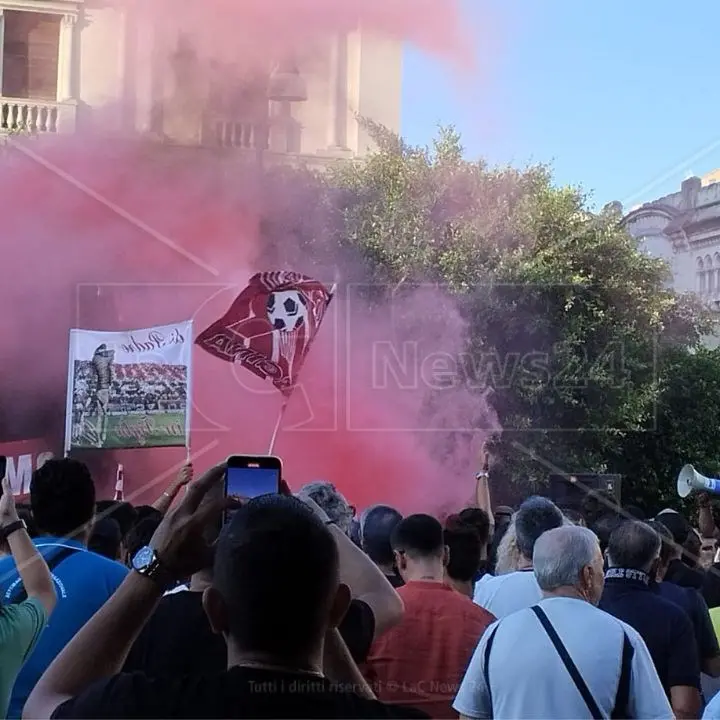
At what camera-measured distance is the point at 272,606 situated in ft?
5.53

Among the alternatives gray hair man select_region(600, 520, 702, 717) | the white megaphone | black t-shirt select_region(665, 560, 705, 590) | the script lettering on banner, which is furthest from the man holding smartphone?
the script lettering on banner

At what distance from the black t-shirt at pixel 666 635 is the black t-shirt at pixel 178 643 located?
1.56 m

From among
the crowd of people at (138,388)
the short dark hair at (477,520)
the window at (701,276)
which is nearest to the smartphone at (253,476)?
the short dark hair at (477,520)

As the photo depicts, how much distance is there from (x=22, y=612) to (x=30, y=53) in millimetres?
14838

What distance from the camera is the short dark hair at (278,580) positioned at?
168cm

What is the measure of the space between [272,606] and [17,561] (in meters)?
1.38

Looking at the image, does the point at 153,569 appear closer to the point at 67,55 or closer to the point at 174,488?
the point at 174,488

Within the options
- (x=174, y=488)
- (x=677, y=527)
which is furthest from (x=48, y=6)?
(x=677, y=527)

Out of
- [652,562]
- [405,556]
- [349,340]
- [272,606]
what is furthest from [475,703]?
[349,340]

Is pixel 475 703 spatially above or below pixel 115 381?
below

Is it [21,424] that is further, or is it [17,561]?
[21,424]

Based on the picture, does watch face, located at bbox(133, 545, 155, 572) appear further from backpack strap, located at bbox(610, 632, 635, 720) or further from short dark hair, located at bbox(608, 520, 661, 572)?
short dark hair, located at bbox(608, 520, 661, 572)

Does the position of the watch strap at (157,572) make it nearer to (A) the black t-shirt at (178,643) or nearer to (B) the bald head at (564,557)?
(A) the black t-shirt at (178,643)

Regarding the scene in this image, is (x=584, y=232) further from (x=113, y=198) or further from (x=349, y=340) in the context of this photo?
(x=113, y=198)
